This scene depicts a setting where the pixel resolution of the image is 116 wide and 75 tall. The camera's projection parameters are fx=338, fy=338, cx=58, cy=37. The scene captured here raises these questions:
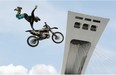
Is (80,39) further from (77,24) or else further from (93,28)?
(93,28)

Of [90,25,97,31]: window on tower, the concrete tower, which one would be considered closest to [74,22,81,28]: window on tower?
the concrete tower

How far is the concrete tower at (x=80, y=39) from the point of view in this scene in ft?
292

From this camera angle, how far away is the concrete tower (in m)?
89.1

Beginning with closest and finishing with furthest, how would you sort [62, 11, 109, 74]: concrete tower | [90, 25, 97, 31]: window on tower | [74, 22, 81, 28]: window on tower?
[62, 11, 109, 74]: concrete tower, [74, 22, 81, 28]: window on tower, [90, 25, 97, 31]: window on tower

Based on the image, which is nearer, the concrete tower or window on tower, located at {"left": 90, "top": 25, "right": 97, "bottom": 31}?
the concrete tower

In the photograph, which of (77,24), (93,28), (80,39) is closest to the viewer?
(77,24)

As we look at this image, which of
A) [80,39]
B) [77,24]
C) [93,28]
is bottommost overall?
[80,39]

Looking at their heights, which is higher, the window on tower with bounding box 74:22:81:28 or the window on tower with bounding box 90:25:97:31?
the window on tower with bounding box 74:22:81:28

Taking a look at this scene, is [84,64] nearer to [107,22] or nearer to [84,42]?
[84,42]

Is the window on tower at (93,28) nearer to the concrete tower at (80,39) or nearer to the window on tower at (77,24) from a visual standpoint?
the concrete tower at (80,39)

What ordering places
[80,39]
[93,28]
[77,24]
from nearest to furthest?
1. [77,24]
2. [93,28]
3. [80,39]

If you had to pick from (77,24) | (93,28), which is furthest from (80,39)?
(93,28)

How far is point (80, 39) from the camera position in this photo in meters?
93.4

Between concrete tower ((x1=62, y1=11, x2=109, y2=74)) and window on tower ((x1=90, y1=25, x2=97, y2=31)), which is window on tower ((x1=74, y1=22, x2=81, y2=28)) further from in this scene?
window on tower ((x1=90, y1=25, x2=97, y2=31))
